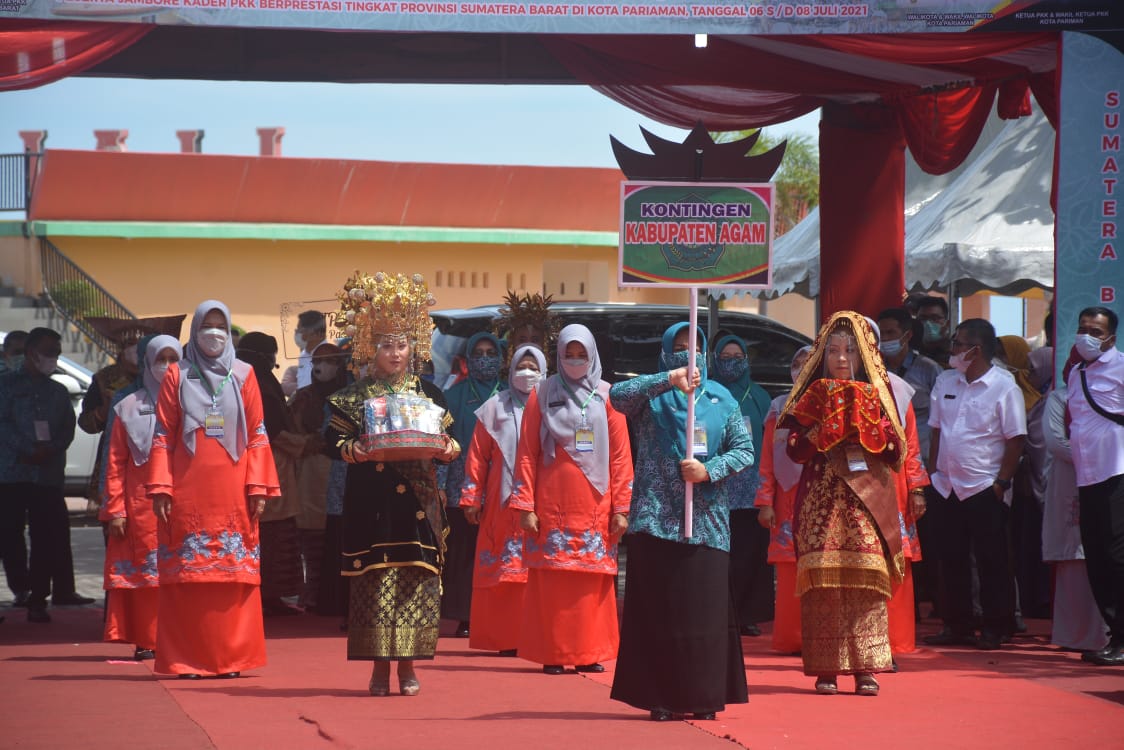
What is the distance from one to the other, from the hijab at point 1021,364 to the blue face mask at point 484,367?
3254 millimetres

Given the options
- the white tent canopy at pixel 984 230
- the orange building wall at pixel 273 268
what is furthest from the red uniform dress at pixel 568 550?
the orange building wall at pixel 273 268

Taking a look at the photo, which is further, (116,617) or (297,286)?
(297,286)

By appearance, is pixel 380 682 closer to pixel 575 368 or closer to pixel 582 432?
pixel 582 432

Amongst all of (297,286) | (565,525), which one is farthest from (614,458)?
(297,286)

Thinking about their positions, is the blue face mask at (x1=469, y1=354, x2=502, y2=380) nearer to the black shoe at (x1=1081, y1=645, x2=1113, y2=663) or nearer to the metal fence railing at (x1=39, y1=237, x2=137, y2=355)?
the black shoe at (x1=1081, y1=645, x2=1113, y2=663)

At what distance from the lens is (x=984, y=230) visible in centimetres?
1472

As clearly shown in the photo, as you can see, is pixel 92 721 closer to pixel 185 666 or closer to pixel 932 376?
pixel 185 666

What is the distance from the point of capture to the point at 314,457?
38.2 ft

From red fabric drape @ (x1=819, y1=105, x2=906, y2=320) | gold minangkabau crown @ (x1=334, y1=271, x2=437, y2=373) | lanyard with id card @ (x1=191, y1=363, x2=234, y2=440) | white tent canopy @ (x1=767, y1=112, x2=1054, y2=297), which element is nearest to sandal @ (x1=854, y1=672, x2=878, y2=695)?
gold minangkabau crown @ (x1=334, y1=271, x2=437, y2=373)

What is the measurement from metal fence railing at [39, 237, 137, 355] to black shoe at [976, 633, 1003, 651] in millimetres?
17361

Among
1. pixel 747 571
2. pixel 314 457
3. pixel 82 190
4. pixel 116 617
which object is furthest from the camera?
pixel 82 190

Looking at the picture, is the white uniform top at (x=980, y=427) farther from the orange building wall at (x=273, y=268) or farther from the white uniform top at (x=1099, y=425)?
the orange building wall at (x=273, y=268)

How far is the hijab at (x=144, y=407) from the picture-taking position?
929 cm

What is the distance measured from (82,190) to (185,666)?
19464 millimetres
